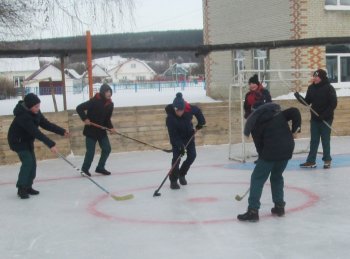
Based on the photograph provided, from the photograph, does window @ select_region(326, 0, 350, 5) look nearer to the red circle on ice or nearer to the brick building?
the brick building

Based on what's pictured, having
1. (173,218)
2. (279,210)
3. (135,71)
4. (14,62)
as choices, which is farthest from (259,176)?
(135,71)

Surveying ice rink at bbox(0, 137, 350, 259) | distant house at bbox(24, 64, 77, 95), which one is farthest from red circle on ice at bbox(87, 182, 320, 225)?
distant house at bbox(24, 64, 77, 95)

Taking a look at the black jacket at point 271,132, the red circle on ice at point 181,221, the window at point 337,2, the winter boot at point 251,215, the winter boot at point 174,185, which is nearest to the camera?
the black jacket at point 271,132

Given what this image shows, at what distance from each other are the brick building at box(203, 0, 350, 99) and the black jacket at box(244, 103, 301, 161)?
10.6 m

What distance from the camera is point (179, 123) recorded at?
299 inches

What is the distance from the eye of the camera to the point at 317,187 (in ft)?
25.3

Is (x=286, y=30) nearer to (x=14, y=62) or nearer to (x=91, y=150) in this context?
(x=14, y=62)

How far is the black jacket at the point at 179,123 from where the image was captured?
24.9 feet

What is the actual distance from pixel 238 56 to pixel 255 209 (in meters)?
17.1

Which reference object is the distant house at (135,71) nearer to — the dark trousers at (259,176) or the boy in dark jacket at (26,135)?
the boy in dark jacket at (26,135)

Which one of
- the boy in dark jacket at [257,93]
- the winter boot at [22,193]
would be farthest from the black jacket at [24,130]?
the boy in dark jacket at [257,93]

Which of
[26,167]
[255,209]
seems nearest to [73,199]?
[26,167]

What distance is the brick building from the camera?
18.4m

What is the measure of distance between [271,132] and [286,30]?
13.7 m
